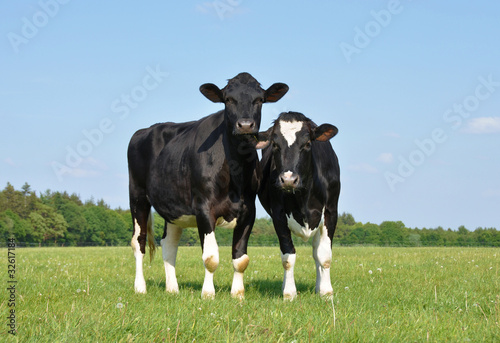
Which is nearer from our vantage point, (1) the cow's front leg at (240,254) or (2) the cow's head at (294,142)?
(2) the cow's head at (294,142)

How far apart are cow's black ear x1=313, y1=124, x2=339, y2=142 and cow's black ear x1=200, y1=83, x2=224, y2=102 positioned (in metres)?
1.55

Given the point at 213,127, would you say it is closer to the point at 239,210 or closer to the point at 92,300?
the point at 239,210

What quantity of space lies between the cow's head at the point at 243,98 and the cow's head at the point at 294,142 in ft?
1.16

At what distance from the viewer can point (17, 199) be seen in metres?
93.6

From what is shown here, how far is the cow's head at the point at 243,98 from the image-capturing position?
6859mm

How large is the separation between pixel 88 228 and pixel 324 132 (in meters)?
106

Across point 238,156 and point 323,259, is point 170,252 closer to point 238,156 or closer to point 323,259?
point 238,156

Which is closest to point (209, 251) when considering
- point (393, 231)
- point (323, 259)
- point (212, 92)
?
point (323, 259)

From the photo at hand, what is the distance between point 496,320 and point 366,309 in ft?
4.97

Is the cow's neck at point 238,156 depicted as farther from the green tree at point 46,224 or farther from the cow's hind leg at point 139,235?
the green tree at point 46,224

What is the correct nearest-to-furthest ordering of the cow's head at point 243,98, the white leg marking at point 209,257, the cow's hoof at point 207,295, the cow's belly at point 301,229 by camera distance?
1. the cow's head at point 243,98
2. the cow's hoof at point 207,295
3. the white leg marking at point 209,257
4. the cow's belly at point 301,229

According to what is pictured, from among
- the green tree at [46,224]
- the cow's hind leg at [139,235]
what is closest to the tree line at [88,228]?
the green tree at [46,224]

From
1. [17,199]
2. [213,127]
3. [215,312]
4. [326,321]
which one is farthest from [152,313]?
[17,199]

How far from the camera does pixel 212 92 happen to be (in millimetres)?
7613
